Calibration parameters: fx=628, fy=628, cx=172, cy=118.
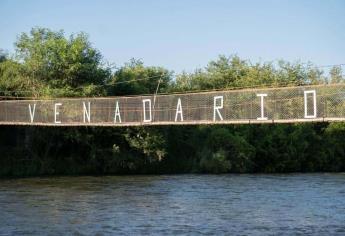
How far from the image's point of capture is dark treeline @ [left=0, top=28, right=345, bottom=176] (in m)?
28.8

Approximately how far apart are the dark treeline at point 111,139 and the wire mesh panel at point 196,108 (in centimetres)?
649

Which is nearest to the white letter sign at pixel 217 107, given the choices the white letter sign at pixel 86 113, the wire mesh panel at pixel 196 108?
the wire mesh panel at pixel 196 108

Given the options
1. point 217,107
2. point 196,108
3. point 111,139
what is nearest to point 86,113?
point 196,108

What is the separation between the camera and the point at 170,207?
17.1 meters

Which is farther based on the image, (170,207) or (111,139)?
(111,139)

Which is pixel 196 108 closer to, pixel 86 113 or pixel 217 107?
pixel 217 107

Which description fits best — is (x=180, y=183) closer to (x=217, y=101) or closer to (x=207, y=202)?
(x=207, y=202)

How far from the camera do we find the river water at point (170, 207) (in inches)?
534

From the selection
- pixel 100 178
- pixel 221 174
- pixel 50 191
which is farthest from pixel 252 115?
pixel 221 174

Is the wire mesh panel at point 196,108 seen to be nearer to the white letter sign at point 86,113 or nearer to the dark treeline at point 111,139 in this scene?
the white letter sign at point 86,113

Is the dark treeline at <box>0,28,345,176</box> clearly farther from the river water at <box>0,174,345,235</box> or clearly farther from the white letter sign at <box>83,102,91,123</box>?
the white letter sign at <box>83,102,91,123</box>

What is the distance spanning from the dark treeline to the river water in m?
3.90

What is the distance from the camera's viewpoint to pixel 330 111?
14.5 m

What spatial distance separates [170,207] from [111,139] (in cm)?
1359
